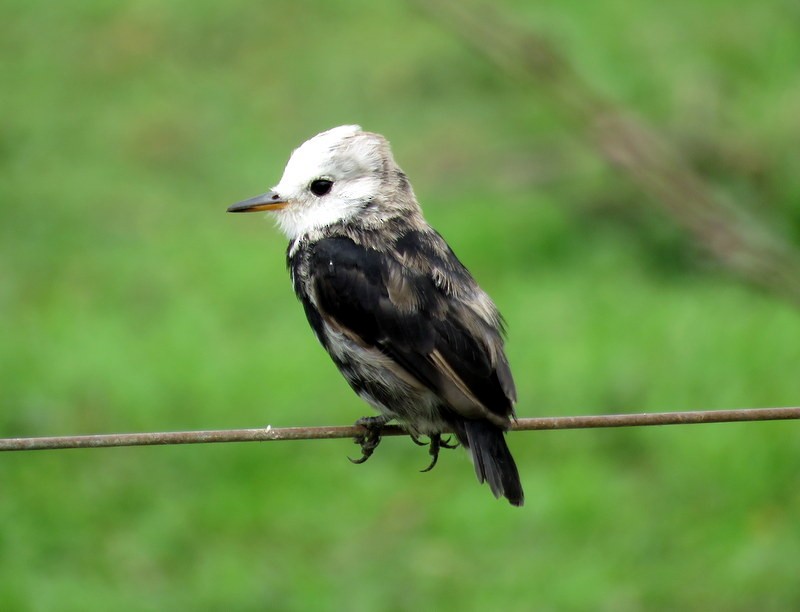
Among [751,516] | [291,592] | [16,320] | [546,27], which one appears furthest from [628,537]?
[546,27]

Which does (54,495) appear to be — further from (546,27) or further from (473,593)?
(546,27)

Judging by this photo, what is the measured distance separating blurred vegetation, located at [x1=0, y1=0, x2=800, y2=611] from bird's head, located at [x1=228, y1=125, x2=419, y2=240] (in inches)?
75.1

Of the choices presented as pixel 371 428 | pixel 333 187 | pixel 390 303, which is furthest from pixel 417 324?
pixel 333 187

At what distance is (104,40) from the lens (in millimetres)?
12172

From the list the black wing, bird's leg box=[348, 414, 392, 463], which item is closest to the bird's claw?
bird's leg box=[348, 414, 392, 463]

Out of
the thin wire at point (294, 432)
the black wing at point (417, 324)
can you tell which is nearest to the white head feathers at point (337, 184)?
the black wing at point (417, 324)

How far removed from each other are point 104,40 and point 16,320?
481 cm

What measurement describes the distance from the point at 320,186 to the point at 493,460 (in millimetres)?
1167

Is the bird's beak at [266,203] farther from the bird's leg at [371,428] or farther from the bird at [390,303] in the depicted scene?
the bird's leg at [371,428]

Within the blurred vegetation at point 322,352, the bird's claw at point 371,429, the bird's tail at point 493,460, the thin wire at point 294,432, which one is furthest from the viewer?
the blurred vegetation at point 322,352

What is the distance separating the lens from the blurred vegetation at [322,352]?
5.91 metres

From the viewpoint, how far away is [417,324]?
404 cm

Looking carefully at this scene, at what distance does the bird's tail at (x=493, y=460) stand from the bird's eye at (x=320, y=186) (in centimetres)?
100

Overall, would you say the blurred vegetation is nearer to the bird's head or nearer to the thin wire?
the bird's head
